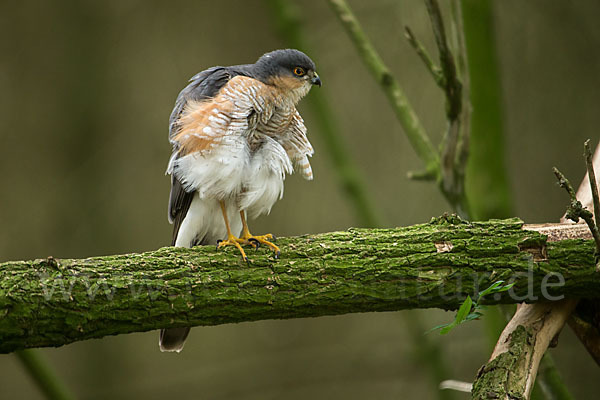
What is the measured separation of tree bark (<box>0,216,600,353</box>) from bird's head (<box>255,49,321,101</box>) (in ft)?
2.82

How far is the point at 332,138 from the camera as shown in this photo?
3645mm

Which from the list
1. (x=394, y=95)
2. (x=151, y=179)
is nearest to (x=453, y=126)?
(x=394, y=95)

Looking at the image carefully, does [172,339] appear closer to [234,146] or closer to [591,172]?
[234,146]

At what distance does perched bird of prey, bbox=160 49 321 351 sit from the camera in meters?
2.34

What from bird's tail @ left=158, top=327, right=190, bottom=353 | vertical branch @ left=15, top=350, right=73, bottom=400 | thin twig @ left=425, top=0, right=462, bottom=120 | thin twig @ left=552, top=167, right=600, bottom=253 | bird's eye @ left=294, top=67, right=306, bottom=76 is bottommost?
thin twig @ left=552, top=167, right=600, bottom=253

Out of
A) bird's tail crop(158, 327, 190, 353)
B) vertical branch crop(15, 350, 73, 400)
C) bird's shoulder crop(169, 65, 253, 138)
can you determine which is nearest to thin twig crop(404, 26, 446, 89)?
bird's shoulder crop(169, 65, 253, 138)

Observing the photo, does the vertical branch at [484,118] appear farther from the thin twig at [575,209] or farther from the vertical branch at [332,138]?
the thin twig at [575,209]

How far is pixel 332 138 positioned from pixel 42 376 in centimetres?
204

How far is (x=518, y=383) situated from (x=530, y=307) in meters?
0.38

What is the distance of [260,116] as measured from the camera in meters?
2.46

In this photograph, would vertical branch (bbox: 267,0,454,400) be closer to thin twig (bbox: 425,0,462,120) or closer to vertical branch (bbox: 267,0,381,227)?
vertical branch (bbox: 267,0,381,227)

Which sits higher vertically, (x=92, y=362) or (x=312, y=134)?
(x=312, y=134)

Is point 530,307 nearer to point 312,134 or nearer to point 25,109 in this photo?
point 312,134

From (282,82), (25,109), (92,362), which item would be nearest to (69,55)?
(25,109)
